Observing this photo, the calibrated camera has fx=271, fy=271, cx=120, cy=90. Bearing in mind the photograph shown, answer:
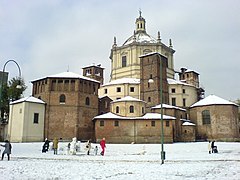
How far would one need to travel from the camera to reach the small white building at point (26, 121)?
130 ft

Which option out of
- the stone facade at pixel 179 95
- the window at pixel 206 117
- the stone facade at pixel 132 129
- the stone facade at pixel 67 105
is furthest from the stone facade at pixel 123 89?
the window at pixel 206 117

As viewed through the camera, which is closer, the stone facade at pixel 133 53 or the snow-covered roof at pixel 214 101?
the snow-covered roof at pixel 214 101

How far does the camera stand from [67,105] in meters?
43.7

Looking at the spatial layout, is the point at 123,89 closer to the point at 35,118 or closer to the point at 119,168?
the point at 35,118

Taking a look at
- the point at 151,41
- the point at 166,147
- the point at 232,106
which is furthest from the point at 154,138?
the point at 151,41

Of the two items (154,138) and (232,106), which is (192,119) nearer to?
(232,106)

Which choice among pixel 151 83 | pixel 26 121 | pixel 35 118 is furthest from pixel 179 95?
pixel 26 121

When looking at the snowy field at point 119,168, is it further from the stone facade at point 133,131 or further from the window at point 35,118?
the window at point 35,118

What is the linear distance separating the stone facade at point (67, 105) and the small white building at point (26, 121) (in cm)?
113

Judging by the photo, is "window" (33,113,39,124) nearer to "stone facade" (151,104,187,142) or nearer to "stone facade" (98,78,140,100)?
"stone facade" (98,78,140,100)

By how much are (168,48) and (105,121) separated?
92.6 feet

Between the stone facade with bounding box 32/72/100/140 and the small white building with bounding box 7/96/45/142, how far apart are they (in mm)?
1129

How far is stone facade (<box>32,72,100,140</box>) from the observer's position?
42.4 metres

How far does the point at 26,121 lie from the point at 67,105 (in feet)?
22.5
